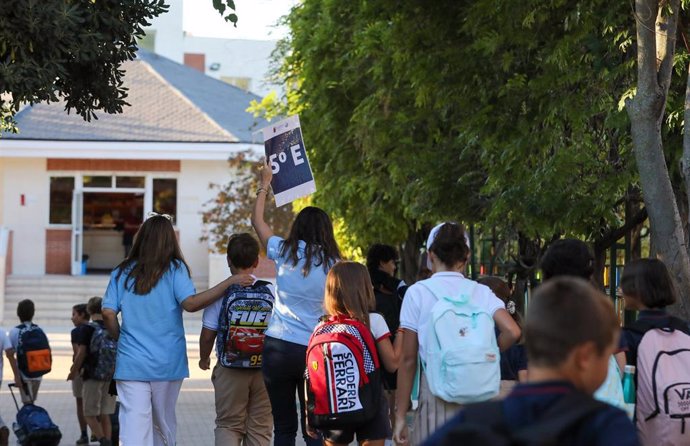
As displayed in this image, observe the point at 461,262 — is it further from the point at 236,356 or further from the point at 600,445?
the point at 600,445

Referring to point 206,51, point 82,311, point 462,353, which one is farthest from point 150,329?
point 206,51

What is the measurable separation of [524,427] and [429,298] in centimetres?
321

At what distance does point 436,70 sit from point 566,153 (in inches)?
86.9

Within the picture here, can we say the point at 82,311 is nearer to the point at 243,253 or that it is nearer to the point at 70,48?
the point at 243,253

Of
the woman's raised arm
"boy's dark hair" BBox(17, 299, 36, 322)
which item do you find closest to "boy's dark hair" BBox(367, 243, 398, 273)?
the woman's raised arm

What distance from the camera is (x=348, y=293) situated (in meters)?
6.48

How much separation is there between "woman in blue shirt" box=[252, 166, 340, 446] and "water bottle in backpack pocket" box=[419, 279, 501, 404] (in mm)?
1715

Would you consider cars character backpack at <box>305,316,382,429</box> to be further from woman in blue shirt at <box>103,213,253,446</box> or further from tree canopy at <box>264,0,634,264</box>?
tree canopy at <box>264,0,634,264</box>

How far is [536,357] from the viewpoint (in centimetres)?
288

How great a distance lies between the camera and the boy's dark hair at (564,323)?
9.34 feet

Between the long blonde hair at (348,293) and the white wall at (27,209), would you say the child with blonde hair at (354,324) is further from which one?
the white wall at (27,209)

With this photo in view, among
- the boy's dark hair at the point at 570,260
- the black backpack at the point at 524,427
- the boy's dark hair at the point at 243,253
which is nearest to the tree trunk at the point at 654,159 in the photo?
the boy's dark hair at the point at 570,260

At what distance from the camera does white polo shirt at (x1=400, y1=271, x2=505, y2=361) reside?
5.75 m

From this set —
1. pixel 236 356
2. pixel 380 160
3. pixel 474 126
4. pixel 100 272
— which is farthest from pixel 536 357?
pixel 100 272
